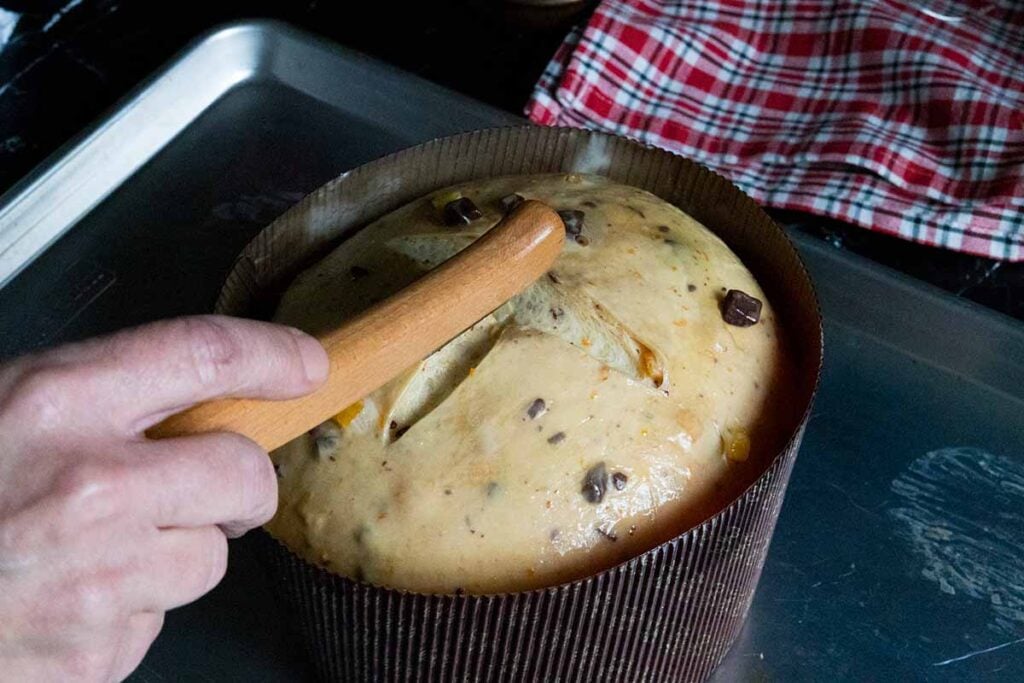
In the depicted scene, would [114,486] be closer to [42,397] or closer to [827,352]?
[42,397]

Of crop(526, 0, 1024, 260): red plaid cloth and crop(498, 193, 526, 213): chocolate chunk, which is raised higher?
crop(498, 193, 526, 213): chocolate chunk

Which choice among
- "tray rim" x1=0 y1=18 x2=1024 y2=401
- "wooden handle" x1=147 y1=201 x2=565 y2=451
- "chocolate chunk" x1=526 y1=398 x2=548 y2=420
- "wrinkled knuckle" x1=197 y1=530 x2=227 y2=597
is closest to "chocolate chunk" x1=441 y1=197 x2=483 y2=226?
"wooden handle" x1=147 y1=201 x2=565 y2=451

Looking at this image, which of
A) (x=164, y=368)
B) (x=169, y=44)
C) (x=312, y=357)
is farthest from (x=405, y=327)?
(x=169, y=44)

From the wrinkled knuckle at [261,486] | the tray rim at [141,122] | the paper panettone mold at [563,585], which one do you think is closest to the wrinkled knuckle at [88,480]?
the wrinkled knuckle at [261,486]

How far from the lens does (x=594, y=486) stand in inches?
46.6

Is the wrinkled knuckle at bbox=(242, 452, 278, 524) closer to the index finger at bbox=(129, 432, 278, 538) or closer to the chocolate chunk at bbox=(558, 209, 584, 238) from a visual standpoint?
the index finger at bbox=(129, 432, 278, 538)

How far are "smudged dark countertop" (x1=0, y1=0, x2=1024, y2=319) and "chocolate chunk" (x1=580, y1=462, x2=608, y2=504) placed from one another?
1231 millimetres

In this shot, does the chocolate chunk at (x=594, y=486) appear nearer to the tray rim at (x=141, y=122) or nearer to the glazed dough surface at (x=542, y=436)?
the glazed dough surface at (x=542, y=436)

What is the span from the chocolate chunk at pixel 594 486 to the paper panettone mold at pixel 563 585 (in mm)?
82

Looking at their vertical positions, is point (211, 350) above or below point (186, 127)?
above

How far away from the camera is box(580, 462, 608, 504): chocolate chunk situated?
1.18 metres

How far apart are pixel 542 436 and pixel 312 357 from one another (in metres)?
0.31

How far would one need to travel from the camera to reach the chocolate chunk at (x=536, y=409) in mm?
1198

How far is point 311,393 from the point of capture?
1016 mm
